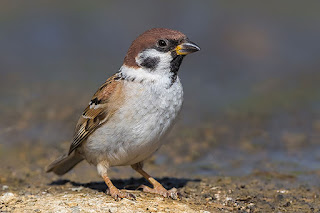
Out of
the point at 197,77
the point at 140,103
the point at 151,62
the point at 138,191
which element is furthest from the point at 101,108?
the point at 197,77

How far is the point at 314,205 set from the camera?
697 cm

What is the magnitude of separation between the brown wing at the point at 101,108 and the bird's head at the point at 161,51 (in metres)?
0.33

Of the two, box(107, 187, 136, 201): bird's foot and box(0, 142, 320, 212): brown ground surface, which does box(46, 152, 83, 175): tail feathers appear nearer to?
box(0, 142, 320, 212): brown ground surface

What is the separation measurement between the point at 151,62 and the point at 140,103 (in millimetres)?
496

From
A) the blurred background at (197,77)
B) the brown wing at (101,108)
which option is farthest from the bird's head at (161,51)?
the blurred background at (197,77)

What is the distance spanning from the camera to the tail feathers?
769 centimetres

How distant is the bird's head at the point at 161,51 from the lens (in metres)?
6.61

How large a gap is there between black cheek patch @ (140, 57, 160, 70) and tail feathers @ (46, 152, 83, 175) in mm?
1681

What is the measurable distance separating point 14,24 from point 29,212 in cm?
1010

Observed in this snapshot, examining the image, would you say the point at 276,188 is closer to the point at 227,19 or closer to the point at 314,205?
the point at 314,205

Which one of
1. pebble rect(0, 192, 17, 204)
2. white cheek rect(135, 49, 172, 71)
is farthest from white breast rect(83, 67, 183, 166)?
pebble rect(0, 192, 17, 204)

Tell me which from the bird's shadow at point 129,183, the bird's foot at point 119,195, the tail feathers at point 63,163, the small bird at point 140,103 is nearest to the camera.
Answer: the small bird at point 140,103

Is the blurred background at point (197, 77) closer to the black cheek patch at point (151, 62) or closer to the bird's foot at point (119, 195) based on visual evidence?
the bird's foot at point (119, 195)

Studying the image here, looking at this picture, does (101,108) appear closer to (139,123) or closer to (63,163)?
(139,123)
